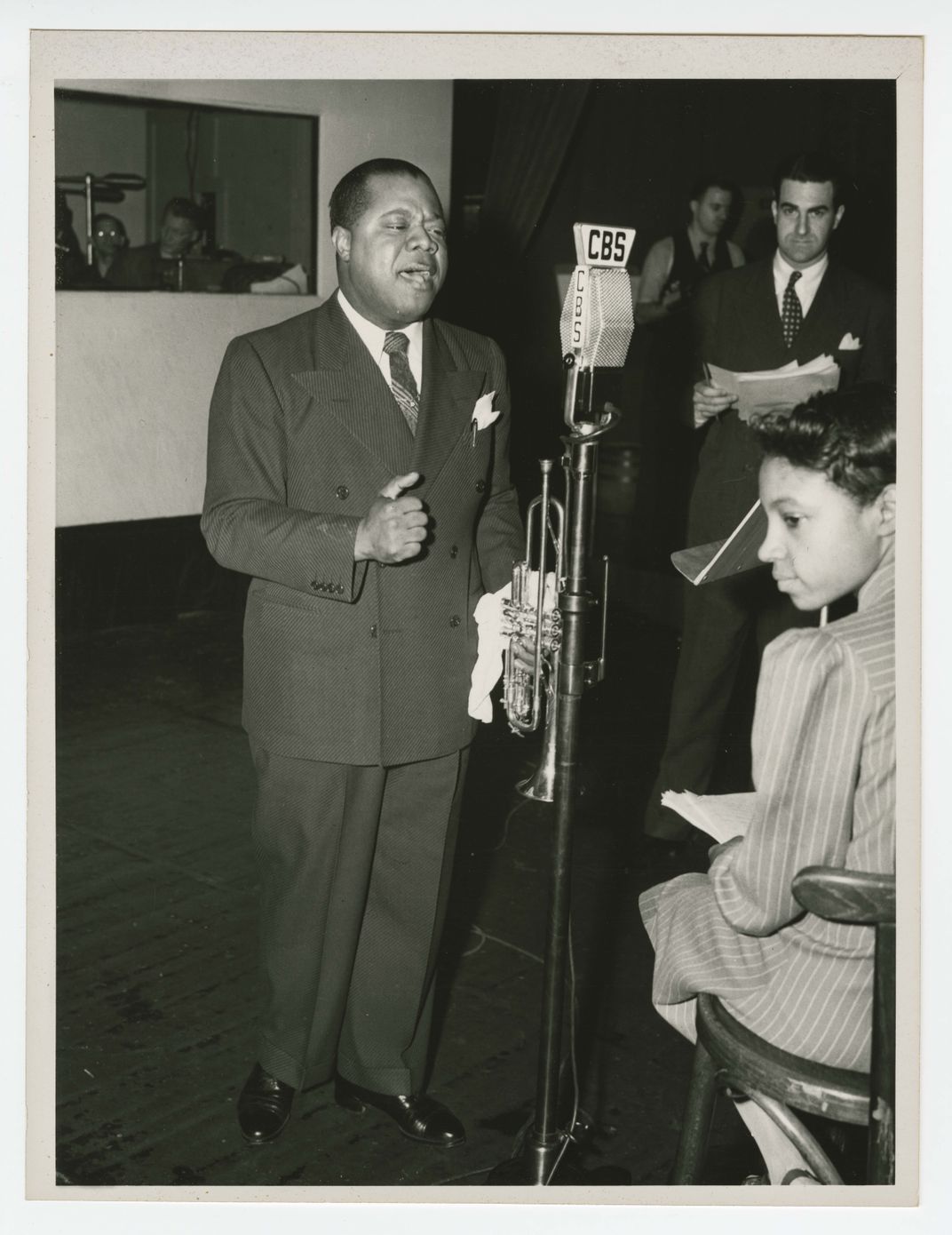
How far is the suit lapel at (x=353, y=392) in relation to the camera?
2.55 m

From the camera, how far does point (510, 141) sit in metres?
5.58

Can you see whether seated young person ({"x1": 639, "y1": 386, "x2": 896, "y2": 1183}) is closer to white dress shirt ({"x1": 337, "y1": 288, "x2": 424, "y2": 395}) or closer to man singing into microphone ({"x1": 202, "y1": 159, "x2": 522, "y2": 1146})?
man singing into microphone ({"x1": 202, "y1": 159, "x2": 522, "y2": 1146})

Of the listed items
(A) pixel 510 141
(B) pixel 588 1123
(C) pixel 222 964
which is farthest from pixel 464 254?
(B) pixel 588 1123

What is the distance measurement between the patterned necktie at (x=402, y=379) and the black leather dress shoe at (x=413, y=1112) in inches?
56.5

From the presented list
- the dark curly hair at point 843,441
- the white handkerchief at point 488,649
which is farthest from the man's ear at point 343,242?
the dark curly hair at point 843,441

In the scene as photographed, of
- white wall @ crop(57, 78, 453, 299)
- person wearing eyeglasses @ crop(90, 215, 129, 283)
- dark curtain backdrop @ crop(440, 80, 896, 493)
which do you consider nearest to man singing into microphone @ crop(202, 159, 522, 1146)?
dark curtain backdrop @ crop(440, 80, 896, 493)

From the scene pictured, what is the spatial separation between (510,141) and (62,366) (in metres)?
2.24

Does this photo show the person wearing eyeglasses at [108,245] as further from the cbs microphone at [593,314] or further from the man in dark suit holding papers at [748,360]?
the cbs microphone at [593,314]

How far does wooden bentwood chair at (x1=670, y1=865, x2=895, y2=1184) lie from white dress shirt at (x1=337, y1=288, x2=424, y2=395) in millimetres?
1317

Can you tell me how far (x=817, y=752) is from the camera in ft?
6.08

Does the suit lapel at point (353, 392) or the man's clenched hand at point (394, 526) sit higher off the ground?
the suit lapel at point (353, 392)

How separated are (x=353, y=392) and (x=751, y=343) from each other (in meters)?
1.76

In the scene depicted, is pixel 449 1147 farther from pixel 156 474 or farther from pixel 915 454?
pixel 156 474
